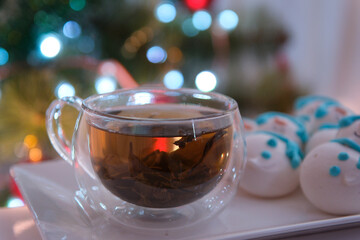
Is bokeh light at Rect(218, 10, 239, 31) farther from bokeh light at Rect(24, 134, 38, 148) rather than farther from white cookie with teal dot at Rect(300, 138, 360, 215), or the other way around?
white cookie with teal dot at Rect(300, 138, 360, 215)

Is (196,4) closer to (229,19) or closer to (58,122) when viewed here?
(229,19)

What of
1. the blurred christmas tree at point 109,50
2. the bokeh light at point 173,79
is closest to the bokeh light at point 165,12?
the blurred christmas tree at point 109,50

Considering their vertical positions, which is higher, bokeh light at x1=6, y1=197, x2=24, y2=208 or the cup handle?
the cup handle

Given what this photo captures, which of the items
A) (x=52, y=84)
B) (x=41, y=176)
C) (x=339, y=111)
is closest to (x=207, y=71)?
(x=52, y=84)

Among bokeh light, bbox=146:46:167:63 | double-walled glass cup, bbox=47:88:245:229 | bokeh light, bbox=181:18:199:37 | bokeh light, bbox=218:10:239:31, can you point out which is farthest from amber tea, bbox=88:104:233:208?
bokeh light, bbox=218:10:239:31

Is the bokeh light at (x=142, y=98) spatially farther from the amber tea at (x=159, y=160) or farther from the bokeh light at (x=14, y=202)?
the bokeh light at (x=14, y=202)

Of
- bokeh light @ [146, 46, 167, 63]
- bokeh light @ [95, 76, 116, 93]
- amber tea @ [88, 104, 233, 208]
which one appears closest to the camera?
amber tea @ [88, 104, 233, 208]

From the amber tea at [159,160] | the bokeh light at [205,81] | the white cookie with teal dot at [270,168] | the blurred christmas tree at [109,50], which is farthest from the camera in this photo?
the bokeh light at [205,81]

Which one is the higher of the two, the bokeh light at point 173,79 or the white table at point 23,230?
the bokeh light at point 173,79
